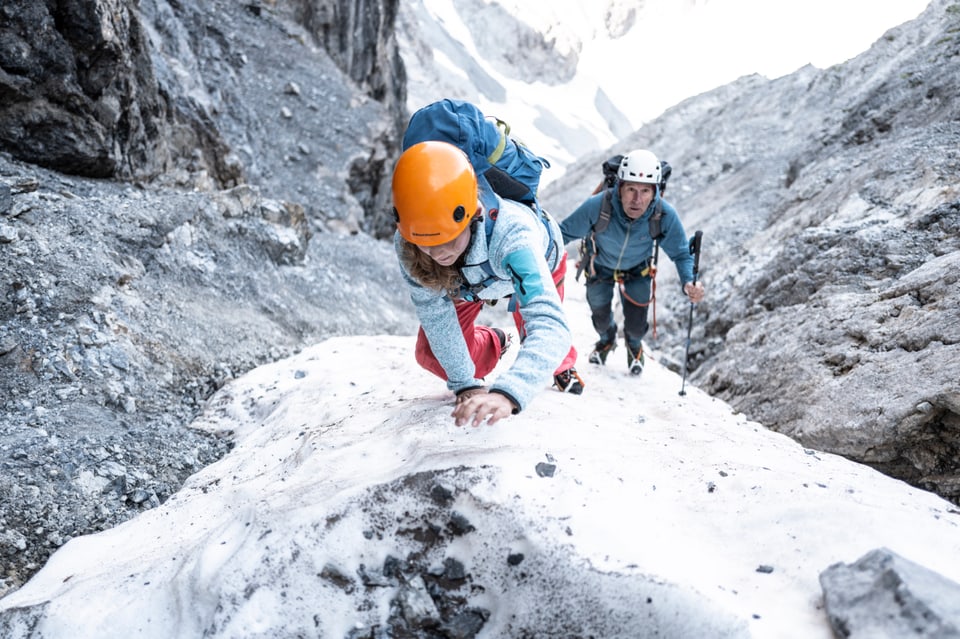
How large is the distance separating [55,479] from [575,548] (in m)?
3.36

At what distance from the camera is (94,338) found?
209 inches

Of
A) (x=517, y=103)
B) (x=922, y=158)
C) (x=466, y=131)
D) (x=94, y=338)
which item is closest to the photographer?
(x=466, y=131)

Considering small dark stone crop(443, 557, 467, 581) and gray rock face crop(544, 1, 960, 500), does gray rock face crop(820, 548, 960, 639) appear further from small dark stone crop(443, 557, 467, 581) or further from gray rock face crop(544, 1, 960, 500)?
gray rock face crop(544, 1, 960, 500)

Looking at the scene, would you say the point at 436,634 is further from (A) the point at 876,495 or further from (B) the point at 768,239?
(B) the point at 768,239

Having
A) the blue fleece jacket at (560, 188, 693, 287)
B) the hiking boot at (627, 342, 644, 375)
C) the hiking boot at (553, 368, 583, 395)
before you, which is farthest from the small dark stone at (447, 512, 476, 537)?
the hiking boot at (627, 342, 644, 375)

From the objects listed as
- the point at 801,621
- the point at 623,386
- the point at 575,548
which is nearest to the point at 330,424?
the point at 575,548

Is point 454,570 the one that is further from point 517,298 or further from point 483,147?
point 483,147

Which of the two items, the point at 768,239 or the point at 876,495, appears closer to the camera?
the point at 876,495

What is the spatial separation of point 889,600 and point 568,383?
3.41m

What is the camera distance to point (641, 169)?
559 centimetres

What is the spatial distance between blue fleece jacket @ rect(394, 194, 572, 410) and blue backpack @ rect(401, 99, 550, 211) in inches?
6.3

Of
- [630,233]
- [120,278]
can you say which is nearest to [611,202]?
[630,233]

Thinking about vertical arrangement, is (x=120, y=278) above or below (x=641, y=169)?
below

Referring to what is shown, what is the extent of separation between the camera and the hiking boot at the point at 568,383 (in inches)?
210
